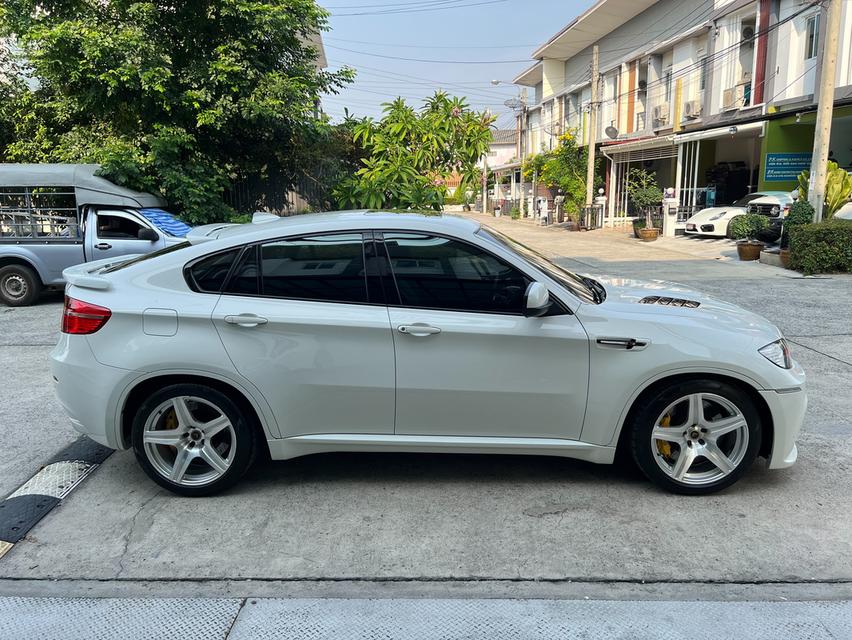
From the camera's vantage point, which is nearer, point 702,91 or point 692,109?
point 702,91

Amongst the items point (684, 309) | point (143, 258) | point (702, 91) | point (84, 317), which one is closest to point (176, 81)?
point (143, 258)

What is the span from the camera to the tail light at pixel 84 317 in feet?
12.4

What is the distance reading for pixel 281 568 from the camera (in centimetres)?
322

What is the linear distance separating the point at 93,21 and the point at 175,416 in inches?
432

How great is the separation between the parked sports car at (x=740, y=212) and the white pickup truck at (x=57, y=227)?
577 inches

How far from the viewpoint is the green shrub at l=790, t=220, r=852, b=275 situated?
512 inches

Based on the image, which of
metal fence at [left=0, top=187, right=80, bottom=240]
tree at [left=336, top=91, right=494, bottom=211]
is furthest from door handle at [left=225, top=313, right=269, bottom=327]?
metal fence at [left=0, top=187, right=80, bottom=240]

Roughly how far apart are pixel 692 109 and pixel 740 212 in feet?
20.3

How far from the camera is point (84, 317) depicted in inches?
150

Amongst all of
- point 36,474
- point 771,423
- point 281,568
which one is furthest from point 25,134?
point 771,423

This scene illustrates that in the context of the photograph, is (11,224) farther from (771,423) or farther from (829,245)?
(829,245)

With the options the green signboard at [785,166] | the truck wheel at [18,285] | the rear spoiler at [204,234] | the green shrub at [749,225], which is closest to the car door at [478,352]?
the rear spoiler at [204,234]

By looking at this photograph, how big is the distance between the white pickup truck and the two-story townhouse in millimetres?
16647

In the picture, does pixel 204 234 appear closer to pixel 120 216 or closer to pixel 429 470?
pixel 429 470
